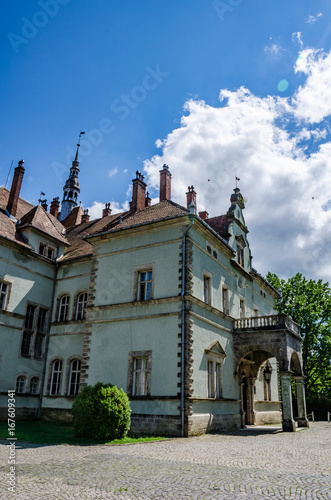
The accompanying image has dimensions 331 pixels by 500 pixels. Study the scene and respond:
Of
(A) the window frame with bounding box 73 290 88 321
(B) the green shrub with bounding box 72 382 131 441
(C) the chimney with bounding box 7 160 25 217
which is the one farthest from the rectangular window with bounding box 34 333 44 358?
(B) the green shrub with bounding box 72 382 131 441

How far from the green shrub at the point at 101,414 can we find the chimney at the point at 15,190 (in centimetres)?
1519

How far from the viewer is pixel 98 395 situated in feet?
47.1

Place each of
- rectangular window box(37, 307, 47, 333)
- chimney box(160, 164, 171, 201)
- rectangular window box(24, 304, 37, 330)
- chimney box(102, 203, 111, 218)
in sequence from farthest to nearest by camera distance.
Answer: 1. chimney box(102, 203, 111, 218)
2. chimney box(160, 164, 171, 201)
3. rectangular window box(37, 307, 47, 333)
4. rectangular window box(24, 304, 37, 330)

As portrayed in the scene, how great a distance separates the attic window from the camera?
2531 centimetres

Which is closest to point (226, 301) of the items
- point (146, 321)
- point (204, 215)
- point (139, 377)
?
point (146, 321)

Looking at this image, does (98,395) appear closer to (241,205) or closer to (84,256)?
(84,256)

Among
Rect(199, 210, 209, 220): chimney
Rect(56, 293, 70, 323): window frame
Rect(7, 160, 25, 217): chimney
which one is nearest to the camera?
Rect(56, 293, 70, 323): window frame

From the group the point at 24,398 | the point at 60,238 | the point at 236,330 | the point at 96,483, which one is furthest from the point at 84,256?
the point at 96,483

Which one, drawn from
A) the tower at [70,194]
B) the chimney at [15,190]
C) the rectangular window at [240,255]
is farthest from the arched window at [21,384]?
the tower at [70,194]

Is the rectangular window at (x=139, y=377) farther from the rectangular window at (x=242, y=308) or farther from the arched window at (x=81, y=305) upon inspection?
the rectangular window at (x=242, y=308)

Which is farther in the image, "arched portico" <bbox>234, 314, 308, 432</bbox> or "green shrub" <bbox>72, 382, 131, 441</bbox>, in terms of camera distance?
"arched portico" <bbox>234, 314, 308, 432</bbox>

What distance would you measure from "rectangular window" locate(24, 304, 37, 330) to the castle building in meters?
0.10

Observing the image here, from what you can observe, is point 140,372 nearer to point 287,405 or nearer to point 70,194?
point 287,405

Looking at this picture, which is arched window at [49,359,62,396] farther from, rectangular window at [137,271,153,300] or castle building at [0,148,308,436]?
rectangular window at [137,271,153,300]
